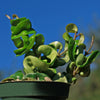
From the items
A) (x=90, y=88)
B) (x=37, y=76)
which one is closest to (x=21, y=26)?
(x=37, y=76)

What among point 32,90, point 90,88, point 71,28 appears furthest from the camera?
point 90,88

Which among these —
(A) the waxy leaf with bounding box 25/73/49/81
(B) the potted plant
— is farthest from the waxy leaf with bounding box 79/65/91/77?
(A) the waxy leaf with bounding box 25/73/49/81

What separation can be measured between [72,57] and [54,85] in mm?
97

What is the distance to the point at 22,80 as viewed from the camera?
472 millimetres

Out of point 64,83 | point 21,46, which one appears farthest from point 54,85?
point 21,46

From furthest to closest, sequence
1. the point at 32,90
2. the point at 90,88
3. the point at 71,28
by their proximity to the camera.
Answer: the point at 90,88 < the point at 71,28 < the point at 32,90

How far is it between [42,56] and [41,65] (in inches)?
1.9

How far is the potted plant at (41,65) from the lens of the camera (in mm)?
453

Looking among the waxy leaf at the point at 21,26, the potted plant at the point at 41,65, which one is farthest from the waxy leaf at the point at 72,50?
the waxy leaf at the point at 21,26

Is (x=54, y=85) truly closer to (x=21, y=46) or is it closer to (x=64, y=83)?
(x=64, y=83)

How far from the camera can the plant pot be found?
45 cm

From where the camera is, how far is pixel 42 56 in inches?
21.0

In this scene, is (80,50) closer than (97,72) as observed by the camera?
Yes

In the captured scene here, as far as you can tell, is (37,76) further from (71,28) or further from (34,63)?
(71,28)
